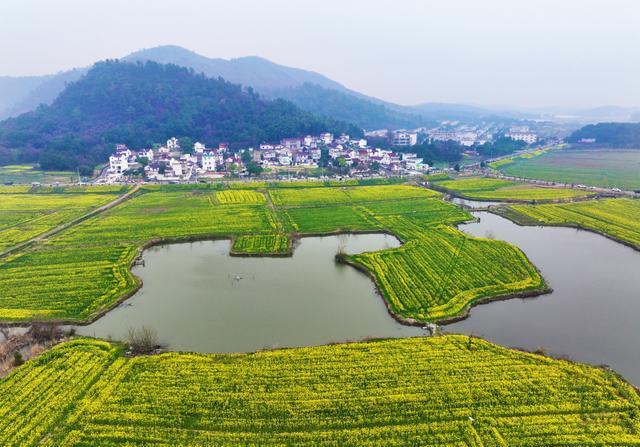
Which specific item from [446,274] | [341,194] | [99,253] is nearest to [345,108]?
[341,194]

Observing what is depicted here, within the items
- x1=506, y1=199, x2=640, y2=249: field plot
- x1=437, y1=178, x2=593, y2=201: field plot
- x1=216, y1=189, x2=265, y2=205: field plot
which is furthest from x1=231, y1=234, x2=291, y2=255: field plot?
x1=437, y1=178, x2=593, y2=201: field plot

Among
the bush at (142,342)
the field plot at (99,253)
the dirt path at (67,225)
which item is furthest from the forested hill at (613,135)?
the bush at (142,342)

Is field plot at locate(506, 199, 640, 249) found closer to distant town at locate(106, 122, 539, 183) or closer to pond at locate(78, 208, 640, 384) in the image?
pond at locate(78, 208, 640, 384)

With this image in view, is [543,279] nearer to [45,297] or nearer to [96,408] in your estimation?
[96,408]

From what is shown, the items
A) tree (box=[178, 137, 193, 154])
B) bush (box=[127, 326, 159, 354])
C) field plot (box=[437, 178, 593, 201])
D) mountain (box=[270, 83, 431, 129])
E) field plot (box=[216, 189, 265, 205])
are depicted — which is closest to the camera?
bush (box=[127, 326, 159, 354])

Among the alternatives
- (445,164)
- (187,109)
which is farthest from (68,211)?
(187,109)

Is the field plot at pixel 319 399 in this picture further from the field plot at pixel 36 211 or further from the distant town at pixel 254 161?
the distant town at pixel 254 161
